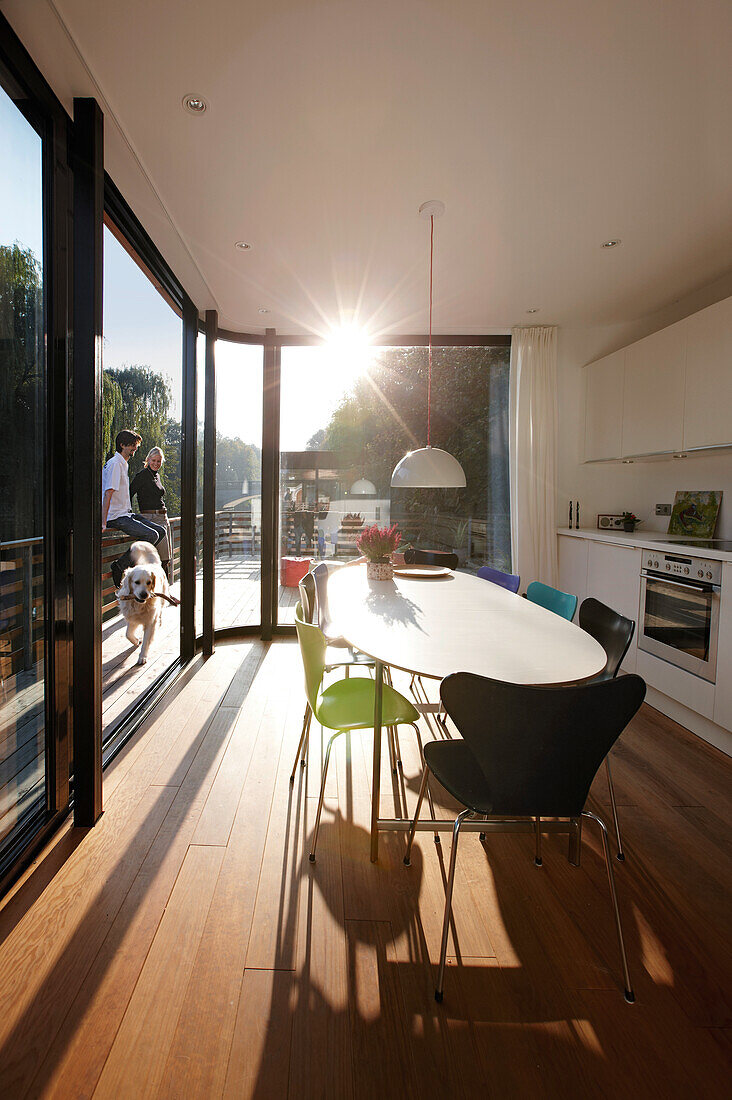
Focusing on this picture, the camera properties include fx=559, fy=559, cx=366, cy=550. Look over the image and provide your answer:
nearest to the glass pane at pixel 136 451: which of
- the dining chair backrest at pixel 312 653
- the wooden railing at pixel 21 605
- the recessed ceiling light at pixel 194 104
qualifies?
the wooden railing at pixel 21 605

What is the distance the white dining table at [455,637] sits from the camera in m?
1.78

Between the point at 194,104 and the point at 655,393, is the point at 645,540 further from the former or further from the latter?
the point at 194,104

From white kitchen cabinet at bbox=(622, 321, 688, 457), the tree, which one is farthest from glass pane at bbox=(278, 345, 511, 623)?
the tree

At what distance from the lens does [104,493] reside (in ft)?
8.93

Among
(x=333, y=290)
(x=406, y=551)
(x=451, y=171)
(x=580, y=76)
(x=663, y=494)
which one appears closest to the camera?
(x=580, y=76)

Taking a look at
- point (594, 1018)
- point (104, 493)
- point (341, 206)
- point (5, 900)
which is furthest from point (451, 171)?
point (5, 900)

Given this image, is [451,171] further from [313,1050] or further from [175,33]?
[313,1050]

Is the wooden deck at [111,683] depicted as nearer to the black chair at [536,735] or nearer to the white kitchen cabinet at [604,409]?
the black chair at [536,735]

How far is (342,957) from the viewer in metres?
1.65

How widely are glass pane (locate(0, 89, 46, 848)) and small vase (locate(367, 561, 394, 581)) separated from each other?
1.88 meters

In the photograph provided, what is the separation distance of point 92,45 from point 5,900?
9.48ft

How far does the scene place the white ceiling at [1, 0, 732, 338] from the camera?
1818mm

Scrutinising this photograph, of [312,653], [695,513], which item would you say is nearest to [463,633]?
[312,653]

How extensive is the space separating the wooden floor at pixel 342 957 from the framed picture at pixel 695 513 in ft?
6.41
